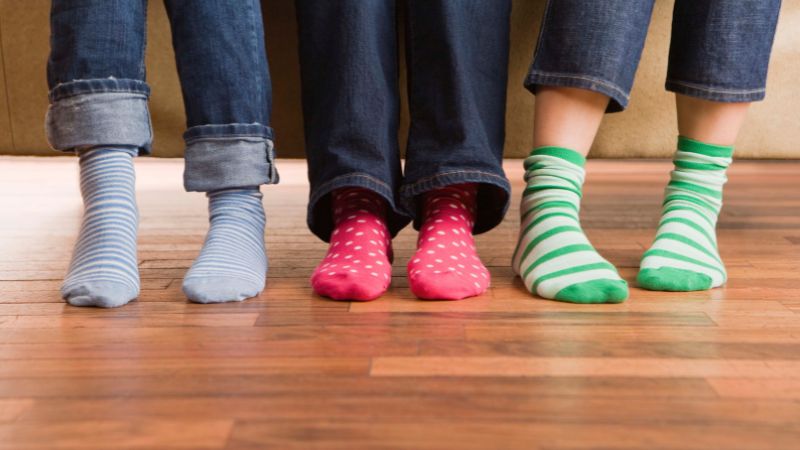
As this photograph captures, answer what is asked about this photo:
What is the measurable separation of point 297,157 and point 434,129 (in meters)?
0.29

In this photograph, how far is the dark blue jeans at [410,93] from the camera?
84 centimetres

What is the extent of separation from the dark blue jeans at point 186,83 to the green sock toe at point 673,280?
1.40 feet

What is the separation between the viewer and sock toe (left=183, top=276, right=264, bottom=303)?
32.8 inches

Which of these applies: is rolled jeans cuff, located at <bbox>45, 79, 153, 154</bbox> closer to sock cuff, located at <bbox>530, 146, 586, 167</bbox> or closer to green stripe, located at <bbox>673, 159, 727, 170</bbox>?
sock cuff, located at <bbox>530, 146, 586, 167</bbox>

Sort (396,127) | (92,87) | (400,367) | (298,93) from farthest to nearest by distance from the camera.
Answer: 1. (298,93)
2. (396,127)
3. (92,87)
4. (400,367)

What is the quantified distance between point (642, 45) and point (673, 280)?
0.26 meters

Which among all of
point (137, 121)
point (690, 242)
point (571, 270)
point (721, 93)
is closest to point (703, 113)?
point (721, 93)

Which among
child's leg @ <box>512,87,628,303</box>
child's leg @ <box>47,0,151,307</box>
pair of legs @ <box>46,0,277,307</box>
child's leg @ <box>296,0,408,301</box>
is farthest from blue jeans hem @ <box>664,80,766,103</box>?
child's leg @ <box>47,0,151,307</box>

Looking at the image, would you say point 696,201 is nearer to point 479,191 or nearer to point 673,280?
point 673,280

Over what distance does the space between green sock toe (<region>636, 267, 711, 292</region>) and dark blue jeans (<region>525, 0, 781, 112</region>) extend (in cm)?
19

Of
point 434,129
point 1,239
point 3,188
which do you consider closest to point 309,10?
point 434,129

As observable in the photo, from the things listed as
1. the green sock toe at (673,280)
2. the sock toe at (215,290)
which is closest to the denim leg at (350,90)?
the sock toe at (215,290)

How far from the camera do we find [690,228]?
929 millimetres

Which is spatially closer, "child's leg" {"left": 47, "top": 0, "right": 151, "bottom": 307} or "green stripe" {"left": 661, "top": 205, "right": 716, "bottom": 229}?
"child's leg" {"left": 47, "top": 0, "right": 151, "bottom": 307}
